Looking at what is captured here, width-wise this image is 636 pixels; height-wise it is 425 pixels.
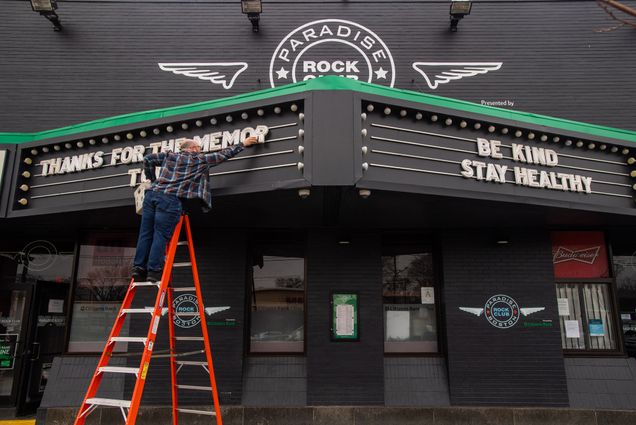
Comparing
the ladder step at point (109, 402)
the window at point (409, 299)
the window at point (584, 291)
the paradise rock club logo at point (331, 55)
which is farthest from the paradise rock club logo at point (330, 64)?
the ladder step at point (109, 402)

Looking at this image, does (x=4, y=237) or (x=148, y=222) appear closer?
(x=148, y=222)

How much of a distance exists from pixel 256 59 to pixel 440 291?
5.96m

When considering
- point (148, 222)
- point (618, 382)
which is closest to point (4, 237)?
point (148, 222)

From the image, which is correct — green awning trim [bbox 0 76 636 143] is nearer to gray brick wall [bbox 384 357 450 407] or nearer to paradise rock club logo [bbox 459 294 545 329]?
paradise rock club logo [bbox 459 294 545 329]

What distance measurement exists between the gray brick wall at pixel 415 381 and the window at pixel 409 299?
0.26 metres

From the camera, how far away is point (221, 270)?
835cm

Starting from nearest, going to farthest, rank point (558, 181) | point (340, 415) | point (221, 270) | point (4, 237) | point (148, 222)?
1. point (148, 222)
2. point (558, 181)
3. point (340, 415)
4. point (221, 270)
5. point (4, 237)

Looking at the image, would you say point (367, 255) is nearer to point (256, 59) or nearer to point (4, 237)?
point (256, 59)

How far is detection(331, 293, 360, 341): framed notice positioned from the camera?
803 cm

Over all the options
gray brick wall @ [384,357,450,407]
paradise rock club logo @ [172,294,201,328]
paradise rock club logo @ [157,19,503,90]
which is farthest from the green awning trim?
gray brick wall @ [384,357,450,407]

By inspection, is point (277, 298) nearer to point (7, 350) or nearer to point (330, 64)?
point (330, 64)

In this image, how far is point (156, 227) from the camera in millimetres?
5270

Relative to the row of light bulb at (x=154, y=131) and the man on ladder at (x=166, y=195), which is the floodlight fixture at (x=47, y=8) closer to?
the row of light bulb at (x=154, y=131)

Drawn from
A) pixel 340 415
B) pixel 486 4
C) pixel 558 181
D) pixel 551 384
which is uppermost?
pixel 486 4
